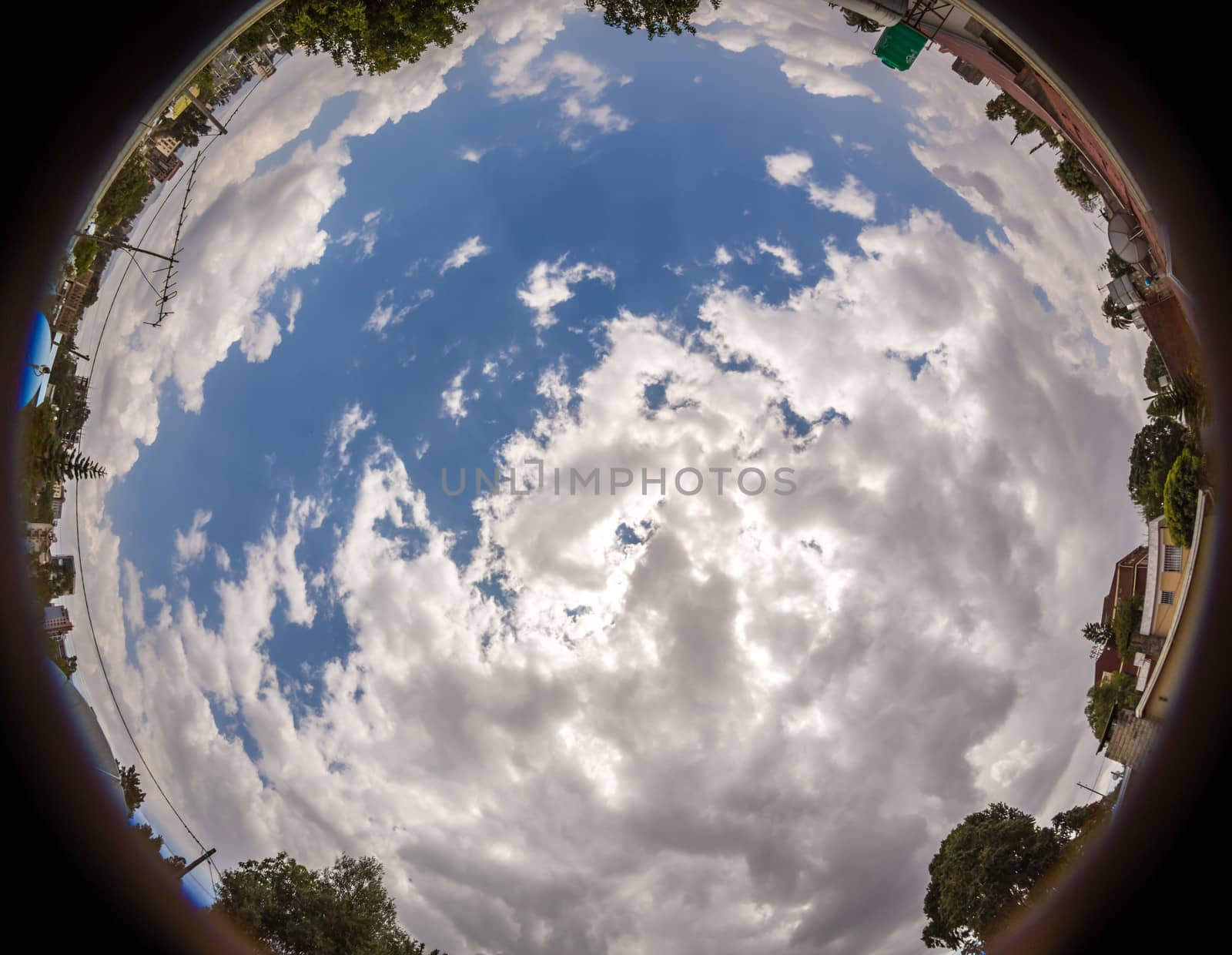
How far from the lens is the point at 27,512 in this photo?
930 cm

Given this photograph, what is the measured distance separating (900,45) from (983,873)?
87.5 ft

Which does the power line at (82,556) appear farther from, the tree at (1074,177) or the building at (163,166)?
the tree at (1074,177)

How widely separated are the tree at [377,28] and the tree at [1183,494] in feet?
73.6

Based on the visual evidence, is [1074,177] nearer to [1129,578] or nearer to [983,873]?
[1129,578]

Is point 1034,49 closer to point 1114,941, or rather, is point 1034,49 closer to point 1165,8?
point 1165,8

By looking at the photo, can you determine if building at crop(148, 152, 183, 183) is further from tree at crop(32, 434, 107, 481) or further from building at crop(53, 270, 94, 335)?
tree at crop(32, 434, 107, 481)

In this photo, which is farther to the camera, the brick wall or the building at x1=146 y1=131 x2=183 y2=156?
the building at x1=146 y1=131 x2=183 y2=156

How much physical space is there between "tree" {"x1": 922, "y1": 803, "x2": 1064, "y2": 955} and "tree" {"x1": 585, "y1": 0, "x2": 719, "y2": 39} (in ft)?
98.1

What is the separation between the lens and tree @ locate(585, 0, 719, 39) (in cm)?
1608

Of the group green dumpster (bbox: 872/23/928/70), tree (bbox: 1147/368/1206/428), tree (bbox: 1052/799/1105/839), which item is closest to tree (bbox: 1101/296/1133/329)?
tree (bbox: 1147/368/1206/428)

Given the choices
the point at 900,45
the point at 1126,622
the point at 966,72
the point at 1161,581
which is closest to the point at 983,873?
the point at 1126,622

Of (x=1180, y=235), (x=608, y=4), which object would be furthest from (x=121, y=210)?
(x=1180, y=235)

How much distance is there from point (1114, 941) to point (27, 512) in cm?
2019

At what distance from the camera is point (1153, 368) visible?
40.4 feet
